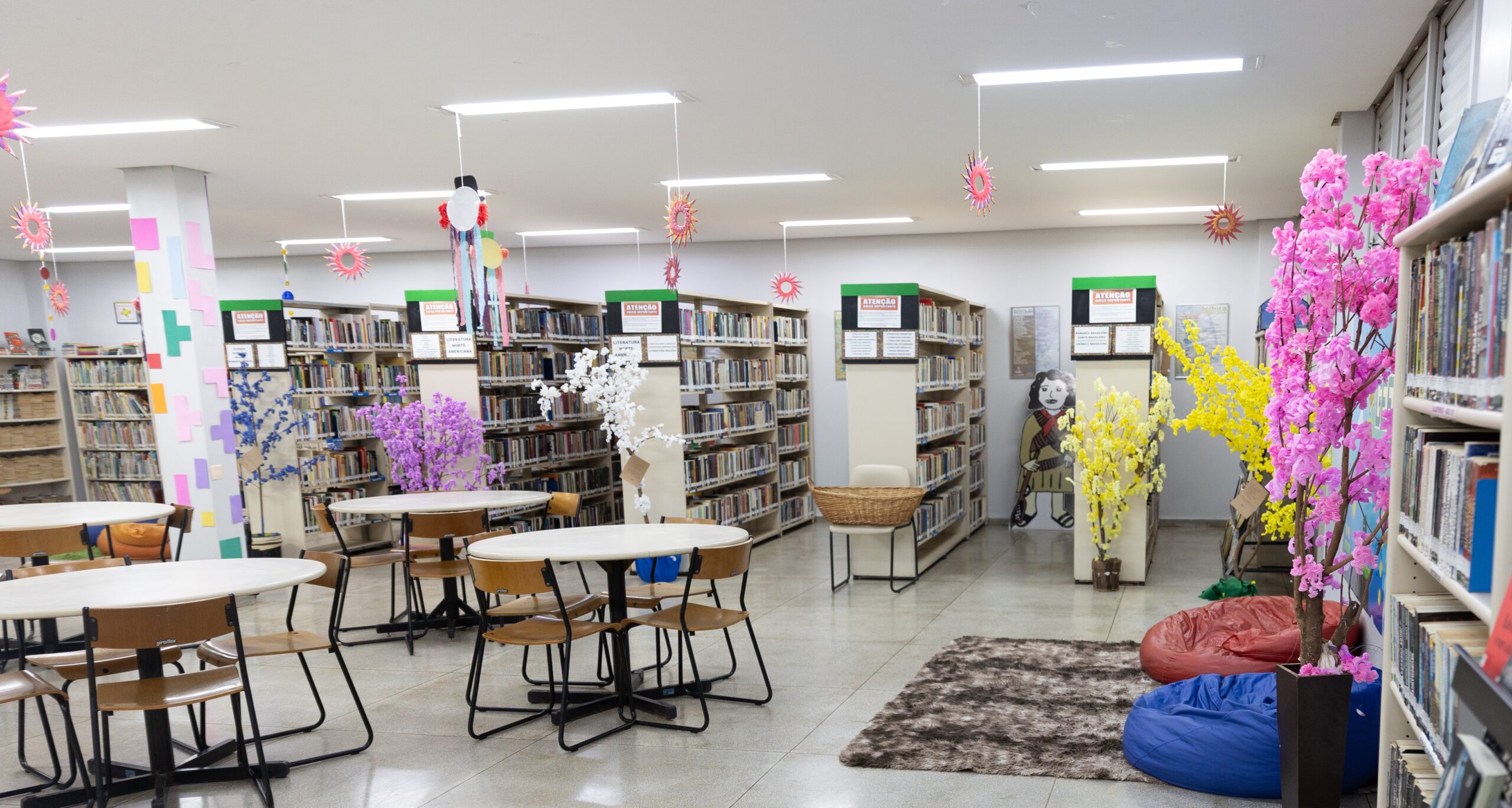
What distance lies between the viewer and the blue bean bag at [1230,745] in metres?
3.49

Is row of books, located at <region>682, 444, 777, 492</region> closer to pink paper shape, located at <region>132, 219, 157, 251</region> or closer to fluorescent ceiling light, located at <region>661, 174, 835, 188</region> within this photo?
fluorescent ceiling light, located at <region>661, 174, 835, 188</region>

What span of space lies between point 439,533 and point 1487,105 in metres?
5.41

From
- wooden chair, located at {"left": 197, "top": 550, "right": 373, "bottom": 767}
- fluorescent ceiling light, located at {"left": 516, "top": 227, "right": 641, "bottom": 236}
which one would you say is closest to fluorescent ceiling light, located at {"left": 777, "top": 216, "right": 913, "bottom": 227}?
fluorescent ceiling light, located at {"left": 516, "top": 227, "right": 641, "bottom": 236}

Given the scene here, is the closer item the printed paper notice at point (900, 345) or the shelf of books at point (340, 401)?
the printed paper notice at point (900, 345)

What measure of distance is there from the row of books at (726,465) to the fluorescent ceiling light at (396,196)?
2.81m

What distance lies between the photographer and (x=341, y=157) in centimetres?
645

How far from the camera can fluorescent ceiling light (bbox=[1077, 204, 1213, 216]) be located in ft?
29.8

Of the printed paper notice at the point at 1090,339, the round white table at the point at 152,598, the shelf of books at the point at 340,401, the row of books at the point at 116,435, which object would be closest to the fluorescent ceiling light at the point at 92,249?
the row of books at the point at 116,435

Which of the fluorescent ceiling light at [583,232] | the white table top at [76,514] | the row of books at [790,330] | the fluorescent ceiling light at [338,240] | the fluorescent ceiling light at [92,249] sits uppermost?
the fluorescent ceiling light at [92,249]

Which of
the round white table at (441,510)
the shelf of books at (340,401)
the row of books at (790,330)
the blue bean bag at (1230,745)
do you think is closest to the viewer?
the blue bean bag at (1230,745)

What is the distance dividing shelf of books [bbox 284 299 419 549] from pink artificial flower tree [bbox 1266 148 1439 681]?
7.31m

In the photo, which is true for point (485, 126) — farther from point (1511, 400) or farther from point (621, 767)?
point (1511, 400)

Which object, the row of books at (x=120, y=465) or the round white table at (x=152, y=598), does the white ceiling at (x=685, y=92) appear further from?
the row of books at (x=120, y=465)

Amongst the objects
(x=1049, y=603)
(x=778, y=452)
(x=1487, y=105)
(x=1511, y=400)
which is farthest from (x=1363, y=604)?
(x=778, y=452)
